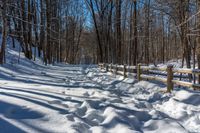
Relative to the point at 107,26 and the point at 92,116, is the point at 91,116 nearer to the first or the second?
the point at 92,116

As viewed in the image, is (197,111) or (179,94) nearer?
(197,111)

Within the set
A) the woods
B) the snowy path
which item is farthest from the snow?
the woods

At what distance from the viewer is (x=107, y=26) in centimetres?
3228

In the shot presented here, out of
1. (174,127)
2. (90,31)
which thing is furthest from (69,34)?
(174,127)

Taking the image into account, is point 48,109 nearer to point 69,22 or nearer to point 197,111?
point 197,111

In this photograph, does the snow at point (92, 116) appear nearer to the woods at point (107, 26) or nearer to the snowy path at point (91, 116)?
the snowy path at point (91, 116)

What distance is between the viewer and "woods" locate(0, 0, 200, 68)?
63.5 ft

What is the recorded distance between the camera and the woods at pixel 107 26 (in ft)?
63.5

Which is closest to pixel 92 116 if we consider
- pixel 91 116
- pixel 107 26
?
pixel 91 116

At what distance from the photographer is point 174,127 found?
5102mm

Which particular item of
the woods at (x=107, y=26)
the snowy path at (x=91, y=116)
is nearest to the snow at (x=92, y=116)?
the snowy path at (x=91, y=116)

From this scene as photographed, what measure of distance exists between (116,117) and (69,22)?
4920 centimetres

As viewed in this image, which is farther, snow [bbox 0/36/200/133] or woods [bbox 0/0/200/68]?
woods [bbox 0/0/200/68]

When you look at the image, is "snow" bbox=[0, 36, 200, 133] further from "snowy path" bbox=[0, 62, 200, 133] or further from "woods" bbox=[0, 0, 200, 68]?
"woods" bbox=[0, 0, 200, 68]
